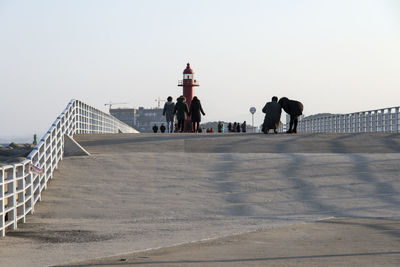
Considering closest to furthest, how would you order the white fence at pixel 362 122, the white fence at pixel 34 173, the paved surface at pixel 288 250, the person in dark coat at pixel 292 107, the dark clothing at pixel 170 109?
the paved surface at pixel 288 250 < the white fence at pixel 34 173 < the person in dark coat at pixel 292 107 < the white fence at pixel 362 122 < the dark clothing at pixel 170 109

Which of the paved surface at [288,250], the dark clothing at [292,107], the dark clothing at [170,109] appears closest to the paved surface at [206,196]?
the paved surface at [288,250]

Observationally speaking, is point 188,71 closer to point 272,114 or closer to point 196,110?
point 196,110

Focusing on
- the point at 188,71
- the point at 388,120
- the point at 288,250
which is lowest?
the point at 288,250

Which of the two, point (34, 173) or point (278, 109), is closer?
point (34, 173)

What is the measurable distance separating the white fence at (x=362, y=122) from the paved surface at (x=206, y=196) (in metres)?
5.74

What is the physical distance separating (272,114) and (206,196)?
10987 millimetres

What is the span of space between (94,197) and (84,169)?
2539 millimetres

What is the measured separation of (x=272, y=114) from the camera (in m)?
25.5

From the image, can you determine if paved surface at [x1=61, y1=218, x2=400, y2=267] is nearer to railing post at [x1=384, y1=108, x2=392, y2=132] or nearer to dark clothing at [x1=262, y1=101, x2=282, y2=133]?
dark clothing at [x1=262, y1=101, x2=282, y2=133]

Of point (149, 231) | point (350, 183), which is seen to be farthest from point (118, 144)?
point (149, 231)

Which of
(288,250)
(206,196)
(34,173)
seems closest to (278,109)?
(206,196)

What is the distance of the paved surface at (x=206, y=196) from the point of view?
379 inches

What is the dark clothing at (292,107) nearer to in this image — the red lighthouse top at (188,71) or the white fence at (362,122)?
the white fence at (362,122)

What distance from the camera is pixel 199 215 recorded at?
43.5ft
